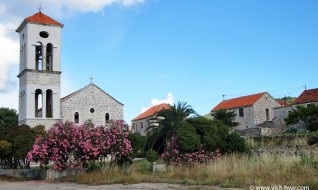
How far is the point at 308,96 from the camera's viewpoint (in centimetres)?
5081

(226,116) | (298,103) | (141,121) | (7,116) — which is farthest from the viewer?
(141,121)

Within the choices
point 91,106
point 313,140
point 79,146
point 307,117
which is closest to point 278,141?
point 313,140

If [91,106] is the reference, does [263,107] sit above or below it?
above

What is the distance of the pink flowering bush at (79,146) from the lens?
18952 mm

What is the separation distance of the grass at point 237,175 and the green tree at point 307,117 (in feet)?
78.0

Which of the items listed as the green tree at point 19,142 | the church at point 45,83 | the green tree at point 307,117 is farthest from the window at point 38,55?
the green tree at point 307,117

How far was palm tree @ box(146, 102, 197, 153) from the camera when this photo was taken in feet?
74.0

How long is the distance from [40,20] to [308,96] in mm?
34208

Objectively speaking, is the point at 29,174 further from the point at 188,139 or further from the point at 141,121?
the point at 141,121

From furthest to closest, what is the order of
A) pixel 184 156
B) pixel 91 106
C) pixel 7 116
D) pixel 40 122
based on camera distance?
1. pixel 7 116
2. pixel 91 106
3. pixel 40 122
4. pixel 184 156

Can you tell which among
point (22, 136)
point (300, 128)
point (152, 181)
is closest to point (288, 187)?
point (152, 181)

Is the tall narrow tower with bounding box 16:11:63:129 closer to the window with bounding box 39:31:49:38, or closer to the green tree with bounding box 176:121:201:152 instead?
the window with bounding box 39:31:49:38

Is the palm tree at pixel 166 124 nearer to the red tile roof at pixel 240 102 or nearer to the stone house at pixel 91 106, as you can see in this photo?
the stone house at pixel 91 106

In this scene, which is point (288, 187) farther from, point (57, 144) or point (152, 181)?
point (57, 144)
